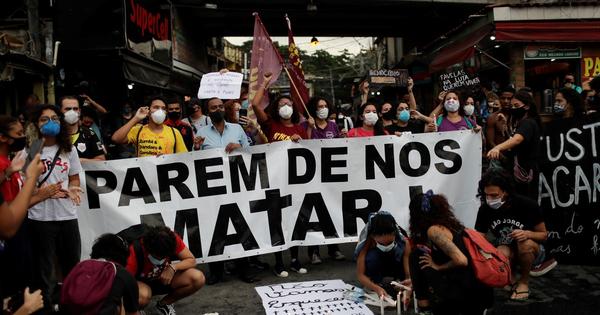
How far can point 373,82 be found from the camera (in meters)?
11.2

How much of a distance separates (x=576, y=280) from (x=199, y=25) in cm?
1778

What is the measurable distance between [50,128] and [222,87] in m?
2.62

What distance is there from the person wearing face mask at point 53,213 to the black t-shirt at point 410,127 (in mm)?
3458

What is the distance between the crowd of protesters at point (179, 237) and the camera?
330cm

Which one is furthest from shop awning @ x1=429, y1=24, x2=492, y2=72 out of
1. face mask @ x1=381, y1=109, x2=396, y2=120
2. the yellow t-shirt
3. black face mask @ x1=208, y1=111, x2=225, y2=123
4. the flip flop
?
the yellow t-shirt

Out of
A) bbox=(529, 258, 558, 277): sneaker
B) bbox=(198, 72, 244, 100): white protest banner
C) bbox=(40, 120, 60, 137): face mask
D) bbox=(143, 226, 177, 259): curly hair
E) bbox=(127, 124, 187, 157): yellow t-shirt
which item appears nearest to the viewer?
bbox=(143, 226, 177, 259): curly hair

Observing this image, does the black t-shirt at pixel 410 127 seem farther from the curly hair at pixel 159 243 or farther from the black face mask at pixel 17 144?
the black face mask at pixel 17 144

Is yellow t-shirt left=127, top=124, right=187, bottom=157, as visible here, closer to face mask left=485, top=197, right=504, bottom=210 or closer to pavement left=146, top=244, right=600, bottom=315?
pavement left=146, top=244, right=600, bottom=315

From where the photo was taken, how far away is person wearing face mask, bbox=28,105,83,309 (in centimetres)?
395

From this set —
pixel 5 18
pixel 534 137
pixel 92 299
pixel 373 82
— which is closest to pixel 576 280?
pixel 534 137

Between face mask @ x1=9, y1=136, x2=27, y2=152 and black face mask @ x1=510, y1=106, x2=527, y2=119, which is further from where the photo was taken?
black face mask @ x1=510, y1=106, x2=527, y2=119

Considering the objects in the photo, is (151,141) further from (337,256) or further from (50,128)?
(337,256)

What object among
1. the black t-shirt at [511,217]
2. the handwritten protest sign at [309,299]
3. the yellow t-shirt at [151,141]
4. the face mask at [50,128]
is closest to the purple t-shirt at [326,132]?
the yellow t-shirt at [151,141]

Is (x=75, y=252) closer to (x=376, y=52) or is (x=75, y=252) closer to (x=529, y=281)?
(x=529, y=281)
